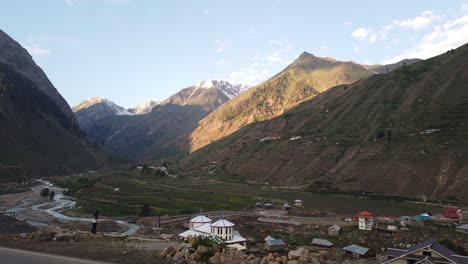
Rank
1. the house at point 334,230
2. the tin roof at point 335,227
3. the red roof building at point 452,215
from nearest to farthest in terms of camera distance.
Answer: the house at point 334,230 < the tin roof at point 335,227 < the red roof building at point 452,215

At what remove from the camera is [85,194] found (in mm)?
142625

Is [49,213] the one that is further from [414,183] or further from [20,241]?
[414,183]

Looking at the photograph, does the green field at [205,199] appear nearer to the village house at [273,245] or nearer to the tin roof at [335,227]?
the tin roof at [335,227]

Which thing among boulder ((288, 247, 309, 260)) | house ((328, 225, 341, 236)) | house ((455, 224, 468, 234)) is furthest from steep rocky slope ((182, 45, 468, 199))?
boulder ((288, 247, 309, 260))

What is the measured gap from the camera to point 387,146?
138375 mm

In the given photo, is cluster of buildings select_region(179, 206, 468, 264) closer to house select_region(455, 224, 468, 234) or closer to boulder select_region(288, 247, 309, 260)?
house select_region(455, 224, 468, 234)

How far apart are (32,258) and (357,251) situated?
43.2 meters

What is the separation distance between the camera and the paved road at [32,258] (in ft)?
96.8

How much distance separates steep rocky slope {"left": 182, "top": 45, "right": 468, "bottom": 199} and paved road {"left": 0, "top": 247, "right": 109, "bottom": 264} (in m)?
101

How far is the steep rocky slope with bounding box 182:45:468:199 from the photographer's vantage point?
11769cm

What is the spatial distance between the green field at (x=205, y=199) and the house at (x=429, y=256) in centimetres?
4380

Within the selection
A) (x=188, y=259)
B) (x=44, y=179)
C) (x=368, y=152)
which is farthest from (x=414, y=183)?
(x=44, y=179)

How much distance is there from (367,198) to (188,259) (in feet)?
298

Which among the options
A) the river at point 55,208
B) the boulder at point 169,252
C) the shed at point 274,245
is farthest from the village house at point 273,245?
the river at point 55,208
